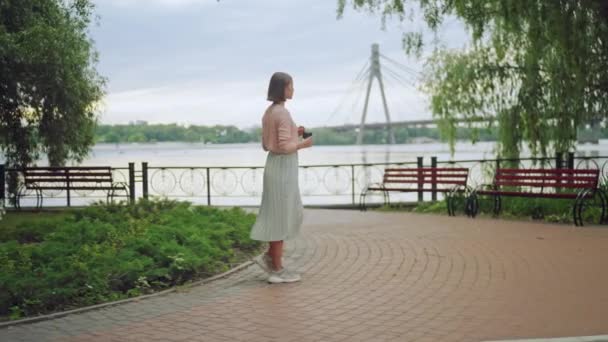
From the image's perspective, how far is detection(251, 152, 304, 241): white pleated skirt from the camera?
6.54m

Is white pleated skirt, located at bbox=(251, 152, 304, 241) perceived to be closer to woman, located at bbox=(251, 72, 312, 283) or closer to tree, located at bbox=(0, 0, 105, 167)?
woman, located at bbox=(251, 72, 312, 283)

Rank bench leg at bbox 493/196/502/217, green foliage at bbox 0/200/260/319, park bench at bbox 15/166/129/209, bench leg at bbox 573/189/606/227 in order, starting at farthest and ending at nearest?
park bench at bbox 15/166/129/209
bench leg at bbox 493/196/502/217
bench leg at bbox 573/189/606/227
green foliage at bbox 0/200/260/319

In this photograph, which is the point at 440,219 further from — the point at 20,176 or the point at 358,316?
the point at 20,176

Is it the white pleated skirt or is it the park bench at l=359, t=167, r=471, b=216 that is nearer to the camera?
the white pleated skirt

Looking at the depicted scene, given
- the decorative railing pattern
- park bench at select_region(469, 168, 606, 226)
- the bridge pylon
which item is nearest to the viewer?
park bench at select_region(469, 168, 606, 226)

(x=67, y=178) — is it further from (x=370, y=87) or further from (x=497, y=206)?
(x=370, y=87)

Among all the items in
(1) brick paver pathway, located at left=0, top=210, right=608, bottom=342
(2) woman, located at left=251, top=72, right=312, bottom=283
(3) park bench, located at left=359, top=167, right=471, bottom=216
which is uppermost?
(2) woman, located at left=251, top=72, right=312, bottom=283

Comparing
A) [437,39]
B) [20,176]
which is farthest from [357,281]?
[20,176]

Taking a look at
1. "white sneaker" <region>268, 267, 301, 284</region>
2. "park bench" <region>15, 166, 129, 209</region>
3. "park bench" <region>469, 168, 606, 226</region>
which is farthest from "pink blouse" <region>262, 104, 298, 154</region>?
"park bench" <region>15, 166, 129, 209</region>

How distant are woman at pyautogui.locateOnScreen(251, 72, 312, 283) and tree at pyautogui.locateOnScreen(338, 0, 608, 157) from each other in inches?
261

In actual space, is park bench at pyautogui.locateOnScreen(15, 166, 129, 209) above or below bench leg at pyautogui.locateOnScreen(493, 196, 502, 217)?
above

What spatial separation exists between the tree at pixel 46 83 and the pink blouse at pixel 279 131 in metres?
7.41

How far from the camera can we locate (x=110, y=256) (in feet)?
22.3

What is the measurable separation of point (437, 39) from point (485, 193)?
11.8ft
